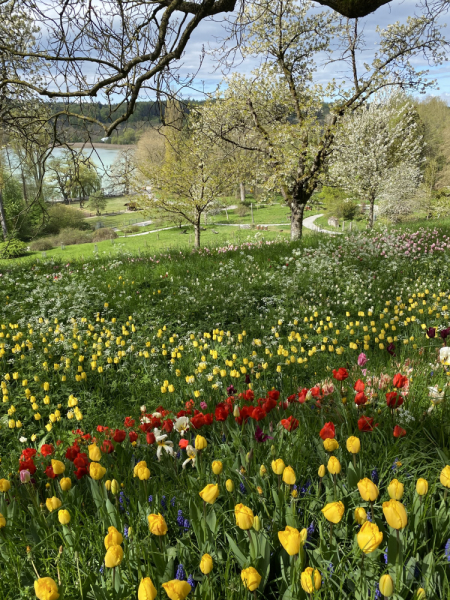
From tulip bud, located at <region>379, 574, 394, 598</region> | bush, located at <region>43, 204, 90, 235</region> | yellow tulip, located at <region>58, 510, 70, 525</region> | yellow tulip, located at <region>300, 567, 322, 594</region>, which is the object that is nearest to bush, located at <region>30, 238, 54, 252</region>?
bush, located at <region>43, 204, 90, 235</region>

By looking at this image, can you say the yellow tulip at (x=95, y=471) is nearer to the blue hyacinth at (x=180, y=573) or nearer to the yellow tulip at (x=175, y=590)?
the blue hyacinth at (x=180, y=573)

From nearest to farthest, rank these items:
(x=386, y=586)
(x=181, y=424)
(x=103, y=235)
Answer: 1. (x=386, y=586)
2. (x=181, y=424)
3. (x=103, y=235)

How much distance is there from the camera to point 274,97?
12.6m

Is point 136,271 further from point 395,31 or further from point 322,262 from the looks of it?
point 395,31

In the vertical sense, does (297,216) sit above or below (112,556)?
above

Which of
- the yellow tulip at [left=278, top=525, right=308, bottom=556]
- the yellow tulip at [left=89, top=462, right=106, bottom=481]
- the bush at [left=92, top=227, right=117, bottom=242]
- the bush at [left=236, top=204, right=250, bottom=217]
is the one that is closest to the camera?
the yellow tulip at [left=278, top=525, right=308, bottom=556]

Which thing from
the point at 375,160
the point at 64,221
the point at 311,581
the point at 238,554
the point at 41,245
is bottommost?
the point at 41,245

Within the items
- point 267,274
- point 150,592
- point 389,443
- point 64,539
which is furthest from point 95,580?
point 267,274

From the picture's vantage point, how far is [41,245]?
114 feet

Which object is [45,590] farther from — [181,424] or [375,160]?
[375,160]

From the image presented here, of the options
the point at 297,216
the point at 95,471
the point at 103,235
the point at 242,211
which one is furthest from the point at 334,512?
the point at 242,211

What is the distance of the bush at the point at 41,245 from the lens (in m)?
34.3

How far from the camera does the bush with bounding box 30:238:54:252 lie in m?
34.3

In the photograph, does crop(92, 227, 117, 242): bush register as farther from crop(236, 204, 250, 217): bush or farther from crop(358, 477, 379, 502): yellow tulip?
crop(358, 477, 379, 502): yellow tulip
